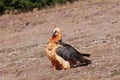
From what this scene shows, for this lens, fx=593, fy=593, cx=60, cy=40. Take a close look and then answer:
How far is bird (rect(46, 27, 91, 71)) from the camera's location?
13.0m

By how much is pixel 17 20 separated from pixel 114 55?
1195cm

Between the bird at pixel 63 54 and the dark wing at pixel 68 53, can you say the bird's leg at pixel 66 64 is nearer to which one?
the bird at pixel 63 54

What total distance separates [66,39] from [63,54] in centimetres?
642

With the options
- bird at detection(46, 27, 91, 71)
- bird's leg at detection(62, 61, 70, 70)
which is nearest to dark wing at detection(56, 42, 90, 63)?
bird at detection(46, 27, 91, 71)

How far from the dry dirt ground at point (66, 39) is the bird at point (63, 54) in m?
0.17

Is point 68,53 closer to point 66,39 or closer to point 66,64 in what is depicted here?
point 66,64

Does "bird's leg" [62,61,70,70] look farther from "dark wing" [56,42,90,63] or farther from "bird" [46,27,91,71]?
"dark wing" [56,42,90,63]

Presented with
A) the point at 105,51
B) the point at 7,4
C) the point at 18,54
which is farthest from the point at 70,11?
the point at 105,51

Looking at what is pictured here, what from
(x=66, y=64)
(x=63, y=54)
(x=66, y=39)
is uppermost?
(x=63, y=54)

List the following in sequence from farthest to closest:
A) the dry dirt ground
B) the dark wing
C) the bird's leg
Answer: the bird's leg
the dry dirt ground
the dark wing

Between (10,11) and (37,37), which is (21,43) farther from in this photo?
(10,11)

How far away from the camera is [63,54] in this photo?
1298 centimetres

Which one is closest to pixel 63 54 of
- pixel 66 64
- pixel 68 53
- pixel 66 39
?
pixel 68 53

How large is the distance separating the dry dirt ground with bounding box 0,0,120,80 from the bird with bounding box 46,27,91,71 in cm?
17
